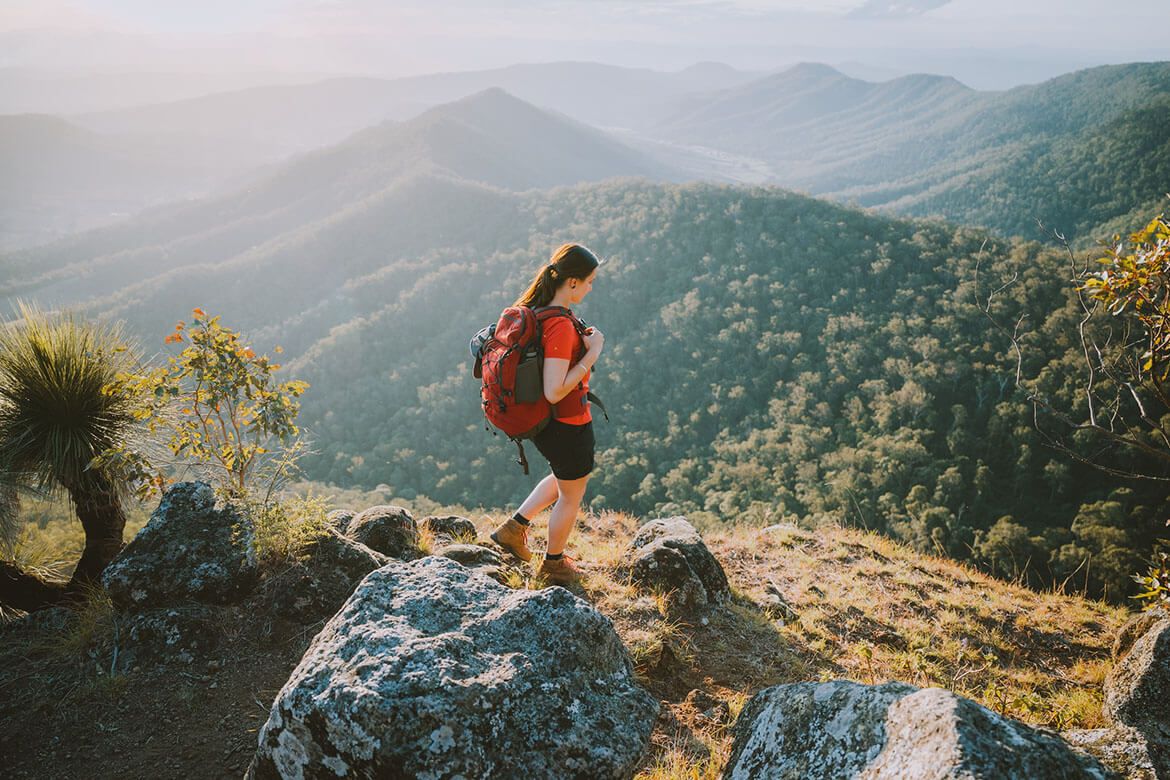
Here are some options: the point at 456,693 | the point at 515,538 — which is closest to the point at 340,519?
the point at 515,538

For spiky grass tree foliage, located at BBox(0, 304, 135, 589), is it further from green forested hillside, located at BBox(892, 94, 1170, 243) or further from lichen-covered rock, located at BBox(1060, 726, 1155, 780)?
green forested hillside, located at BBox(892, 94, 1170, 243)

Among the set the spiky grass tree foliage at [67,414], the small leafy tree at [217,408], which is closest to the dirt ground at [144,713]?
the spiky grass tree foliage at [67,414]

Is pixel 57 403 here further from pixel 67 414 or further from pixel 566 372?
pixel 566 372

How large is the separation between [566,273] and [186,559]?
278 cm

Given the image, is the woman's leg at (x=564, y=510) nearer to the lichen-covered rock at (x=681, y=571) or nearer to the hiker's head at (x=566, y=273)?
the lichen-covered rock at (x=681, y=571)

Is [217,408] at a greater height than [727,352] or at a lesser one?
greater

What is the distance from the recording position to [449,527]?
4.95 metres

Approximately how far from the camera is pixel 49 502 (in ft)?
13.2

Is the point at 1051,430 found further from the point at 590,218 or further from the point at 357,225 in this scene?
→ the point at 357,225

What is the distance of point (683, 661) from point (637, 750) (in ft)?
5.51

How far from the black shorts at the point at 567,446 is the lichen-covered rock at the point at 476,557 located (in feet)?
2.65

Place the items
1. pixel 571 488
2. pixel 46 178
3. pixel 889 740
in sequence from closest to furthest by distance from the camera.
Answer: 1. pixel 889 740
2. pixel 571 488
3. pixel 46 178

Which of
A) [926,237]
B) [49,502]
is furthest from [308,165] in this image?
[49,502]

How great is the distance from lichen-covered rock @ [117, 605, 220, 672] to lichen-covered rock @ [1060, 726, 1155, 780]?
4.00 m
